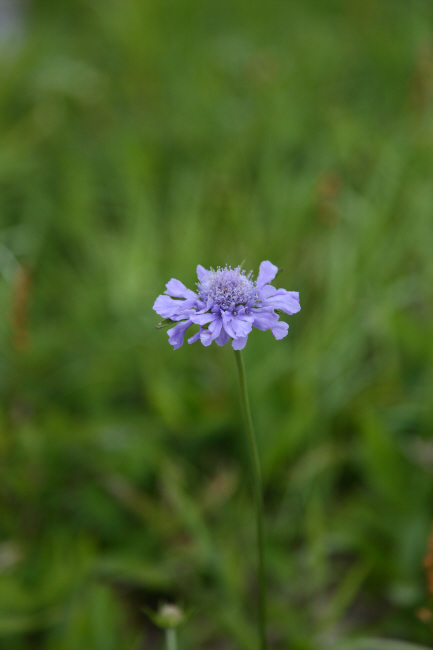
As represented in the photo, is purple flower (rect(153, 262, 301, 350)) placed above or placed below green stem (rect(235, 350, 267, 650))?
above

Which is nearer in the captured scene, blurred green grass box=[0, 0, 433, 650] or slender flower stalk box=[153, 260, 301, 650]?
slender flower stalk box=[153, 260, 301, 650]

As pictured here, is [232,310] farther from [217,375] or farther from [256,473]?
[217,375]

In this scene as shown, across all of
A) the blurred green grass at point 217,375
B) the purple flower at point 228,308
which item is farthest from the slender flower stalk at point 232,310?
the blurred green grass at point 217,375

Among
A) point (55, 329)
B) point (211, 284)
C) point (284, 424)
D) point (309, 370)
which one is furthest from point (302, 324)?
point (211, 284)

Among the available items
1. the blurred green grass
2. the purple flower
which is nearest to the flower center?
the purple flower

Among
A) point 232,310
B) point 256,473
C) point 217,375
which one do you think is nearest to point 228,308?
point 232,310

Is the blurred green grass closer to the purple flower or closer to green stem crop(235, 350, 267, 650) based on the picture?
green stem crop(235, 350, 267, 650)

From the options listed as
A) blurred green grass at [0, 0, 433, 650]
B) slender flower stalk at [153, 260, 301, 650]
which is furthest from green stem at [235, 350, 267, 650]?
blurred green grass at [0, 0, 433, 650]
